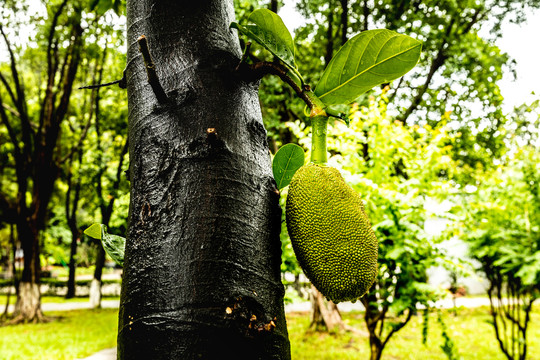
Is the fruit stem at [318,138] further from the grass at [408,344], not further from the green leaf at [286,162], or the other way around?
the grass at [408,344]

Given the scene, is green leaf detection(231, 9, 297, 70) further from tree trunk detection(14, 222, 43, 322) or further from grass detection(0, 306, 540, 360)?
tree trunk detection(14, 222, 43, 322)

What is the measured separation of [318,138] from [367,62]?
138 mm

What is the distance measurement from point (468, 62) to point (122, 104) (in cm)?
773

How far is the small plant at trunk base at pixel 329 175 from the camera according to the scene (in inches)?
24.1

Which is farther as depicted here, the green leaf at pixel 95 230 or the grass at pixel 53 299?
the grass at pixel 53 299

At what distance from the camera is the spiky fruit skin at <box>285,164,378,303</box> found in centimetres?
64

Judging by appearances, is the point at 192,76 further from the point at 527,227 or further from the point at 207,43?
the point at 527,227

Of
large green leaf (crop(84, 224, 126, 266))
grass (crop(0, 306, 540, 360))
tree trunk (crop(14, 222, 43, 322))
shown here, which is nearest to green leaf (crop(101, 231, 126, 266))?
large green leaf (crop(84, 224, 126, 266))

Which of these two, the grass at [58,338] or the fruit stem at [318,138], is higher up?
the fruit stem at [318,138]

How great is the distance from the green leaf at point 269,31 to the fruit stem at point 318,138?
0.09 metres

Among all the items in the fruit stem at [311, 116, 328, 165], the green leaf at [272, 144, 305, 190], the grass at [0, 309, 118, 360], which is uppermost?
the fruit stem at [311, 116, 328, 165]

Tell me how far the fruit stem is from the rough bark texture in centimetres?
8

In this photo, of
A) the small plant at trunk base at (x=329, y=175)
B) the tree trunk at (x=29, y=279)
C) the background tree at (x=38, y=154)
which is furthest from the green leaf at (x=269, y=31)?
the tree trunk at (x=29, y=279)

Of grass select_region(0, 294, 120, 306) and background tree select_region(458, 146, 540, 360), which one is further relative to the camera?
grass select_region(0, 294, 120, 306)
